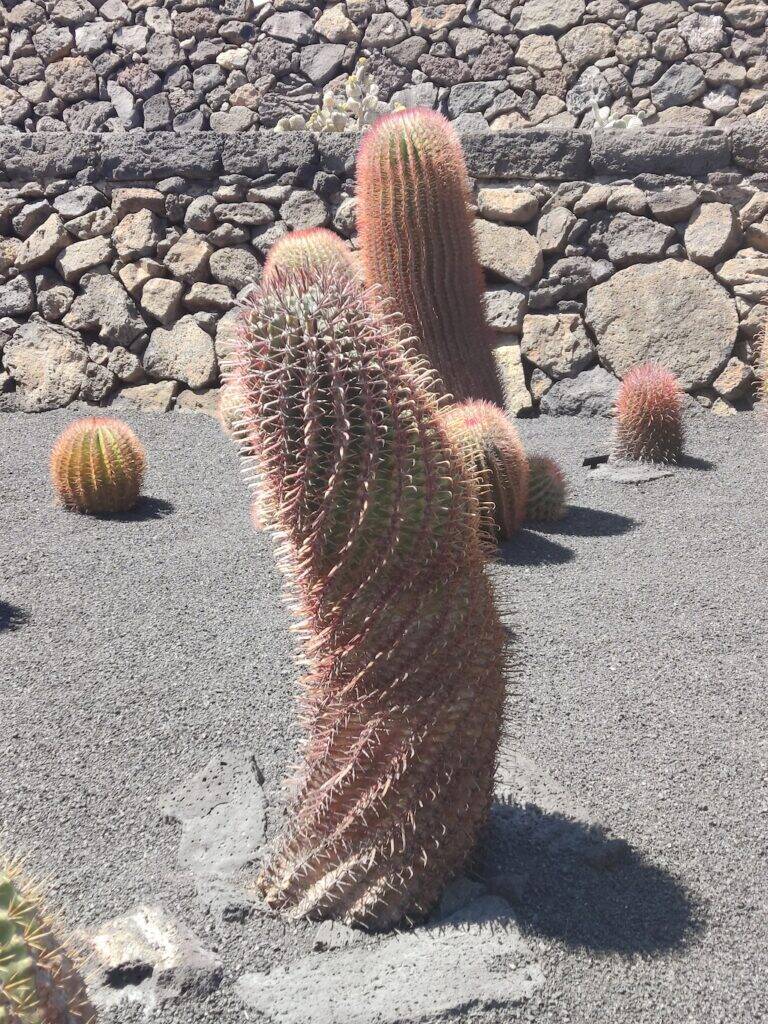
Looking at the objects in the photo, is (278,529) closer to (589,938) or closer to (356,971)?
(356,971)

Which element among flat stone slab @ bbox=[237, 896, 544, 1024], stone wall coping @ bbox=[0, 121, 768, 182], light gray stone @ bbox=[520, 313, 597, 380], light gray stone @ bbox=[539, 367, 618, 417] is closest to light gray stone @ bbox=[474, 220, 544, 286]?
light gray stone @ bbox=[520, 313, 597, 380]

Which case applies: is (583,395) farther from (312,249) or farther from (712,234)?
(312,249)

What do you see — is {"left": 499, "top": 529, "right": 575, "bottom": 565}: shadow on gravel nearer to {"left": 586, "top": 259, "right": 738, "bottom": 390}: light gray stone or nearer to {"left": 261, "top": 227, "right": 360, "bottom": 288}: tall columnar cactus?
{"left": 261, "top": 227, "right": 360, "bottom": 288}: tall columnar cactus

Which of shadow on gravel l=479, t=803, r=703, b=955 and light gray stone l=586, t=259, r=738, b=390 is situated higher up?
light gray stone l=586, t=259, r=738, b=390

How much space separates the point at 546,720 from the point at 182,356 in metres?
5.47

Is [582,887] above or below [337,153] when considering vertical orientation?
below

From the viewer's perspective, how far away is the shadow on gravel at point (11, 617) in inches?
133

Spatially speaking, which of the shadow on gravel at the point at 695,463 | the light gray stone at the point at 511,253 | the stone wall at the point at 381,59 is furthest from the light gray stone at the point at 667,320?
the stone wall at the point at 381,59

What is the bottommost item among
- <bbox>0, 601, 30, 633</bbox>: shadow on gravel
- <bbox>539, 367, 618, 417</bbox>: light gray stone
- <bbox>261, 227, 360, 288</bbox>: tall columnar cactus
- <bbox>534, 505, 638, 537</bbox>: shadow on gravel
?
<bbox>0, 601, 30, 633</bbox>: shadow on gravel

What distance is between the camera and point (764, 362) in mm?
4188

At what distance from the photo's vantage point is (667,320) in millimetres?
6590

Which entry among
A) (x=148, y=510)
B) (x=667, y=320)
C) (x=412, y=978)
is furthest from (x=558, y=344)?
(x=412, y=978)

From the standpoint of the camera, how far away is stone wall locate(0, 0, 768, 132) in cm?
882

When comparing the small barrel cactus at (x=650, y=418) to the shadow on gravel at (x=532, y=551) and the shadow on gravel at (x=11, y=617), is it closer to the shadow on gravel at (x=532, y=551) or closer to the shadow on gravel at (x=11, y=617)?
the shadow on gravel at (x=532, y=551)
